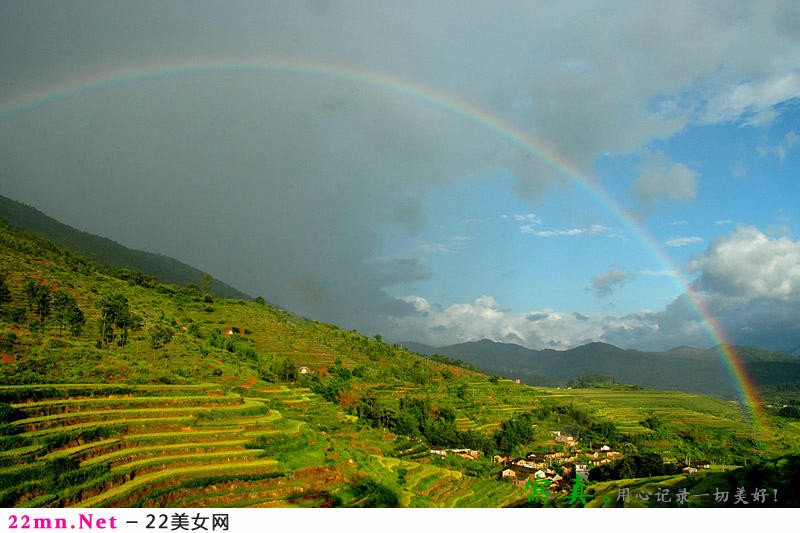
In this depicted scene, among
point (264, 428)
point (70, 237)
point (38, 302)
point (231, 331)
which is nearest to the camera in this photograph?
point (264, 428)

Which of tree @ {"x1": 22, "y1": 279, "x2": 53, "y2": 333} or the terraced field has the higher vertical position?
tree @ {"x1": 22, "y1": 279, "x2": 53, "y2": 333}

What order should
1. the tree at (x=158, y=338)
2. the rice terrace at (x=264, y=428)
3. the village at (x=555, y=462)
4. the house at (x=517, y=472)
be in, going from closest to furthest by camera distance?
the rice terrace at (x=264, y=428) < the tree at (x=158, y=338) < the village at (x=555, y=462) < the house at (x=517, y=472)

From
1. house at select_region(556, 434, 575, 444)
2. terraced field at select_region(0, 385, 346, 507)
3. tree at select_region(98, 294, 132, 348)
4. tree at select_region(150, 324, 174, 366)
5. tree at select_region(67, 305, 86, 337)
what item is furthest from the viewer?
house at select_region(556, 434, 575, 444)

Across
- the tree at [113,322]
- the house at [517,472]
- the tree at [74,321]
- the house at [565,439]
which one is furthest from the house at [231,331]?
the house at [565,439]

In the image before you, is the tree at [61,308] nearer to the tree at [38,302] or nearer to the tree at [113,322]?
the tree at [38,302]

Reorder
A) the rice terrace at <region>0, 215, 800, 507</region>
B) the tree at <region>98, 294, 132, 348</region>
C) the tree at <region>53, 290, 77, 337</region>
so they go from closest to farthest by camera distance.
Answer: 1. the rice terrace at <region>0, 215, 800, 507</region>
2. the tree at <region>53, 290, 77, 337</region>
3. the tree at <region>98, 294, 132, 348</region>

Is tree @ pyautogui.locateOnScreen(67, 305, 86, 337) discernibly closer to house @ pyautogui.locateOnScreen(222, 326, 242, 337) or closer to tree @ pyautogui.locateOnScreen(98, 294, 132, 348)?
tree @ pyautogui.locateOnScreen(98, 294, 132, 348)

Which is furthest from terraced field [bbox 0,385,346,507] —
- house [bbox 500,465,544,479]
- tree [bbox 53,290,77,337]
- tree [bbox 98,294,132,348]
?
house [bbox 500,465,544,479]

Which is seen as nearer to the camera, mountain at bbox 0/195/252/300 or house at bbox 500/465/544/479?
house at bbox 500/465/544/479

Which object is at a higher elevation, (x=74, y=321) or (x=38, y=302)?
(x=38, y=302)

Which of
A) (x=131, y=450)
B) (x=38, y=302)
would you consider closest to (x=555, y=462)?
(x=131, y=450)

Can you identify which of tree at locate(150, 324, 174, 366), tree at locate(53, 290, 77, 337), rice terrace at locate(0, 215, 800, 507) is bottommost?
rice terrace at locate(0, 215, 800, 507)

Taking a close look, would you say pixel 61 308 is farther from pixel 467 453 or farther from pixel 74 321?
pixel 467 453
